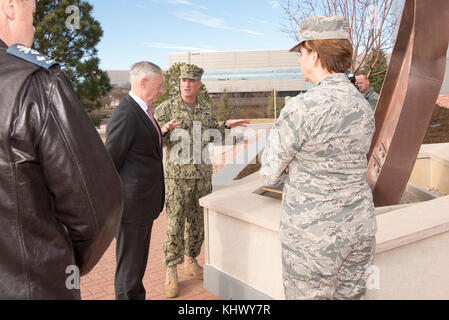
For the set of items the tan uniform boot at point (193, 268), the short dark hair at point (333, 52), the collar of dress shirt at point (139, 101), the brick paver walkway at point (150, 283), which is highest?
the short dark hair at point (333, 52)

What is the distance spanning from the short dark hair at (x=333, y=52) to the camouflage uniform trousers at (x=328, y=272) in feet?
2.97

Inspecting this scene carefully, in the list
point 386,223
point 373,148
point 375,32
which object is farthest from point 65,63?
point 386,223

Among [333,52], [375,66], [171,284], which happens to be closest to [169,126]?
[171,284]

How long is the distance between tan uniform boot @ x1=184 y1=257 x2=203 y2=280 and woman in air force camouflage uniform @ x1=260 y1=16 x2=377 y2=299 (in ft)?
7.60

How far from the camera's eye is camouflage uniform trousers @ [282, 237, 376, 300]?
73.2 inches

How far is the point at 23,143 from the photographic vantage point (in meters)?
1.17

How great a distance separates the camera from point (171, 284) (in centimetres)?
374

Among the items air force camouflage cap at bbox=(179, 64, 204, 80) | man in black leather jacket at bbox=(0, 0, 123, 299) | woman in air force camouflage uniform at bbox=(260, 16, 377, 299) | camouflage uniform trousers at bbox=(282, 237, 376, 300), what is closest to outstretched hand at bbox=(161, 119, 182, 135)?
air force camouflage cap at bbox=(179, 64, 204, 80)

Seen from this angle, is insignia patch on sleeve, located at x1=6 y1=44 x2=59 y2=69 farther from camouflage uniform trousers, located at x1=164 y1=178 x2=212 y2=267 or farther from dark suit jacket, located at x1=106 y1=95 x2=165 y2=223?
camouflage uniform trousers, located at x1=164 y1=178 x2=212 y2=267

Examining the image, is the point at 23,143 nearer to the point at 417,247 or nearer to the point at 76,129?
the point at 76,129

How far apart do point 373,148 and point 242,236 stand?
196cm

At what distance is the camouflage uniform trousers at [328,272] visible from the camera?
73.2 inches

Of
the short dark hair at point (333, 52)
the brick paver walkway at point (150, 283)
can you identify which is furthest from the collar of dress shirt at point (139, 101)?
the brick paver walkway at point (150, 283)

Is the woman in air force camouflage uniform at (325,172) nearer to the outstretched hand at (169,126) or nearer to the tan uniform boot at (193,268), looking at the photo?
the outstretched hand at (169,126)
